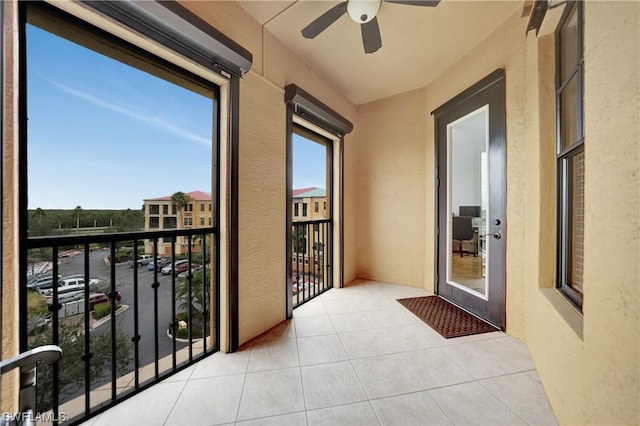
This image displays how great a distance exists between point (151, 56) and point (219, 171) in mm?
797

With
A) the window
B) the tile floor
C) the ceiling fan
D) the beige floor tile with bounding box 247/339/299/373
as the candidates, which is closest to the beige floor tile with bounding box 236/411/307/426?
the tile floor

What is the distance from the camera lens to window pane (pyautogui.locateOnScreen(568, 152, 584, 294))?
1.35 meters

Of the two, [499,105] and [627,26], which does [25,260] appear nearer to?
[627,26]


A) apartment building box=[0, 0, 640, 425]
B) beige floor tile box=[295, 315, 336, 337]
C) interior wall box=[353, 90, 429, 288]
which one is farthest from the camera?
interior wall box=[353, 90, 429, 288]

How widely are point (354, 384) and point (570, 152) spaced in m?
1.89

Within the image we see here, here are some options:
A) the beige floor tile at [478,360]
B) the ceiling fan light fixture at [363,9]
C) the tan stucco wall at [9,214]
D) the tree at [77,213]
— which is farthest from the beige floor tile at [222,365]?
the ceiling fan light fixture at [363,9]

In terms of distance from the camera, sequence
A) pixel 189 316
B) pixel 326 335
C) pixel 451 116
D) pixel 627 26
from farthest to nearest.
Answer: pixel 451 116 → pixel 326 335 → pixel 189 316 → pixel 627 26

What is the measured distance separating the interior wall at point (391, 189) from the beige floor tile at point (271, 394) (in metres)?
2.18

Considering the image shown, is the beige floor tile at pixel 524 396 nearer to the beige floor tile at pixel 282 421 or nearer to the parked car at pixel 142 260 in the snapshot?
the beige floor tile at pixel 282 421

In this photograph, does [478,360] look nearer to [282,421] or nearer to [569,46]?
[282,421]

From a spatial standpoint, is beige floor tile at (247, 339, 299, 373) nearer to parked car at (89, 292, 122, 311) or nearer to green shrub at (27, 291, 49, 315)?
parked car at (89, 292, 122, 311)

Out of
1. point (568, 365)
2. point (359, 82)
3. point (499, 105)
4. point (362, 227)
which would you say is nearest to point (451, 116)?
point (499, 105)

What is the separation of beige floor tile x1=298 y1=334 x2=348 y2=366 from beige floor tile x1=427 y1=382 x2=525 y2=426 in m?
0.64

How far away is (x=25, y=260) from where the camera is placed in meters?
1.05
